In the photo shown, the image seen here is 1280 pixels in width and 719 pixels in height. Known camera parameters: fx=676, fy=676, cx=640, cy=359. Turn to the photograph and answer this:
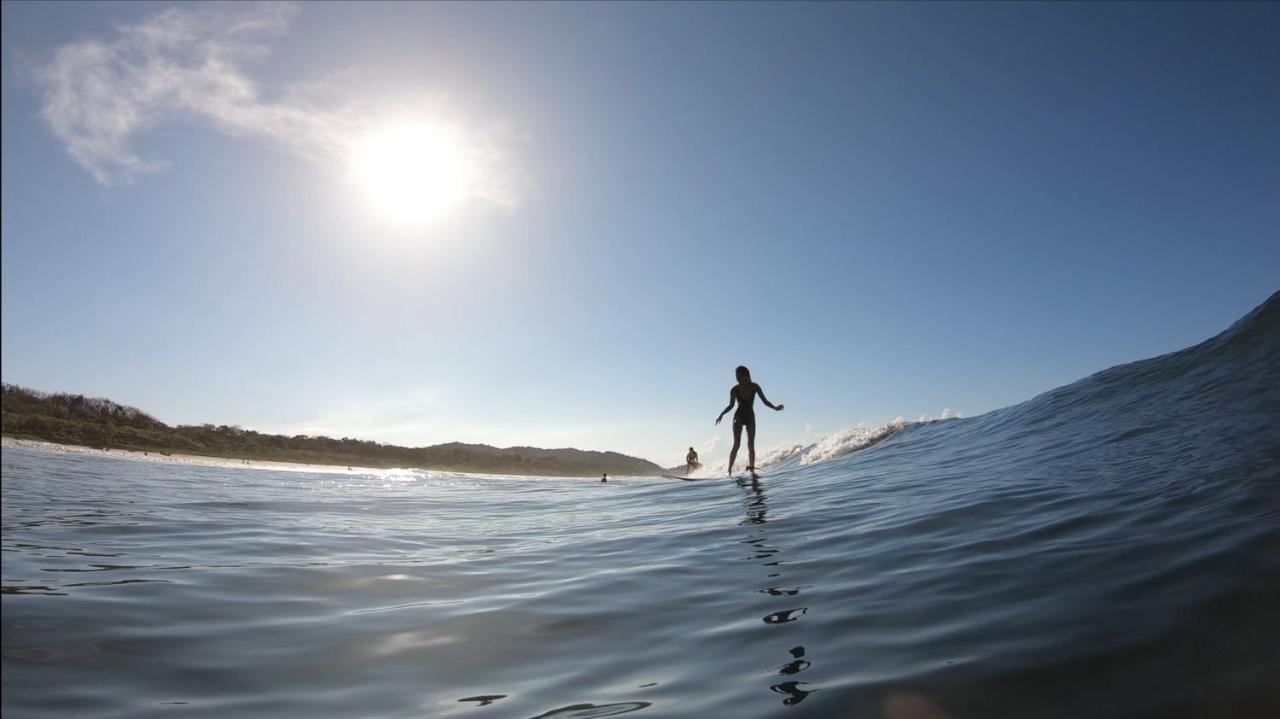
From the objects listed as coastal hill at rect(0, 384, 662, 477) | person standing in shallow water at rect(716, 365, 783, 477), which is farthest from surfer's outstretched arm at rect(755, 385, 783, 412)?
coastal hill at rect(0, 384, 662, 477)

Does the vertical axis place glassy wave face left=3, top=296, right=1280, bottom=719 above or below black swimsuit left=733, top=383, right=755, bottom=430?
below

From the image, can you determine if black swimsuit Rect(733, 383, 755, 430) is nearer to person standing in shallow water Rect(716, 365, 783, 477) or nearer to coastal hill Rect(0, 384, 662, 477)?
person standing in shallow water Rect(716, 365, 783, 477)

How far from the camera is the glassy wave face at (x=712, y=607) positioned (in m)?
2.55

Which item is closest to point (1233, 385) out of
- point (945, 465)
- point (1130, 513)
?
point (945, 465)

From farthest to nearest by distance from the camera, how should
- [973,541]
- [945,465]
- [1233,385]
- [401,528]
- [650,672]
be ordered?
1. [945,465]
2. [1233,385]
3. [401,528]
4. [973,541]
5. [650,672]

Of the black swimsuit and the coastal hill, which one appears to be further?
the coastal hill

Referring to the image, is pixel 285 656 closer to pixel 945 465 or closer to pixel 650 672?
pixel 650 672

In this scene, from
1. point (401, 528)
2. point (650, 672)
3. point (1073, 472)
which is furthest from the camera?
point (401, 528)

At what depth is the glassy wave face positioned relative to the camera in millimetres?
2547

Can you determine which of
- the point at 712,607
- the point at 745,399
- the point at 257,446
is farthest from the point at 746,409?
the point at 257,446

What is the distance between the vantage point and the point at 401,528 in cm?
802

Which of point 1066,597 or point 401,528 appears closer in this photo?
point 1066,597

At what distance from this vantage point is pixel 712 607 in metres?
3.91

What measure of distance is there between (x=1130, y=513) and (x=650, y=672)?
3919 millimetres
